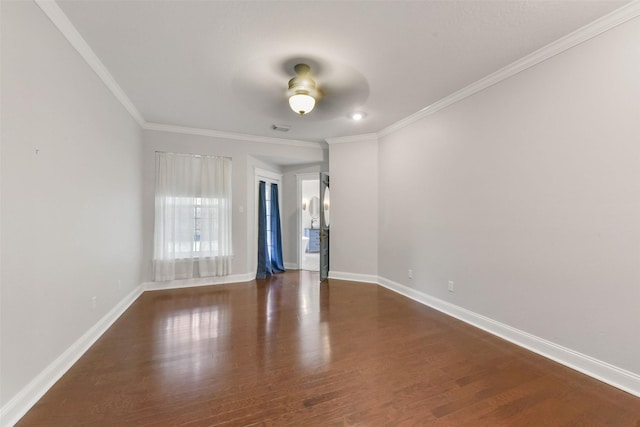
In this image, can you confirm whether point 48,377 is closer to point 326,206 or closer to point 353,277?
point 353,277

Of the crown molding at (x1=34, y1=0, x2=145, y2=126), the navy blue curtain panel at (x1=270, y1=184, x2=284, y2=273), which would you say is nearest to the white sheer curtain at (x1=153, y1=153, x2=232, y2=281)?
the navy blue curtain panel at (x1=270, y1=184, x2=284, y2=273)

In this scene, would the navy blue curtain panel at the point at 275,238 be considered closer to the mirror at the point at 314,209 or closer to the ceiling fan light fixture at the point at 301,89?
the ceiling fan light fixture at the point at 301,89

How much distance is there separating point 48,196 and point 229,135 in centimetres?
328

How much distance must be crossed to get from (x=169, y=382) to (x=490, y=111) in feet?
13.2

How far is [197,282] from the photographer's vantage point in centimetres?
477

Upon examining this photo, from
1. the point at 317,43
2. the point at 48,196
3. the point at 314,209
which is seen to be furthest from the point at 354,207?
the point at 314,209

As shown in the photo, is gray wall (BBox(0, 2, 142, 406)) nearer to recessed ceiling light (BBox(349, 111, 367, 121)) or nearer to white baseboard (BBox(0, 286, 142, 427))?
white baseboard (BBox(0, 286, 142, 427))

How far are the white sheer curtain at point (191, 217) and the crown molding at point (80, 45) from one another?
1.36 m

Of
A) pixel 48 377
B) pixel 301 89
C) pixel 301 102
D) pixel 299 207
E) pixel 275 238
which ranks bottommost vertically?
pixel 48 377

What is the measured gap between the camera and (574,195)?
7.39 feet

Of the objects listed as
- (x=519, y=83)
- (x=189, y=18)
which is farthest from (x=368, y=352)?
(x=189, y=18)

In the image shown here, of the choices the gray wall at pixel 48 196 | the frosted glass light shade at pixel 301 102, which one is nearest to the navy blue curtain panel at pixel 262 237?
the gray wall at pixel 48 196

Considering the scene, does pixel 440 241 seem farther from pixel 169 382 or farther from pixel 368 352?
pixel 169 382

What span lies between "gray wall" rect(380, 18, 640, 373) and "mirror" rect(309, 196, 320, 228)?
21.1ft
